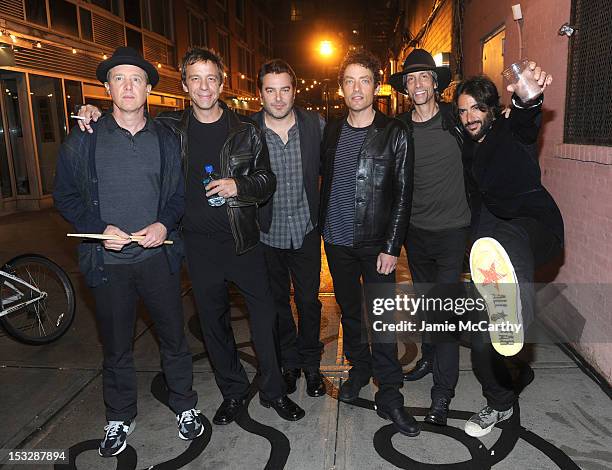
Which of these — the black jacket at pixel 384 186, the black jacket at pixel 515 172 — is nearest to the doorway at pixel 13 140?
the black jacket at pixel 384 186

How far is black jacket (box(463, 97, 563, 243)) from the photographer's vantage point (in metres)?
2.85

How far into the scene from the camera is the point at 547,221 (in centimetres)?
287

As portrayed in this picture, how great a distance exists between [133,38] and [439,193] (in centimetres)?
1615

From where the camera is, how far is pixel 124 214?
296cm

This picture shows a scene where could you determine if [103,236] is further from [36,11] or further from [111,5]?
[111,5]

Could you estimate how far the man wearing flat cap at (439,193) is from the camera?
10.8 ft

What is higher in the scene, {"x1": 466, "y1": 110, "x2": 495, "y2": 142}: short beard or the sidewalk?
{"x1": 466, "y1": 110, "x2": 495, "y2": 142}: short beard

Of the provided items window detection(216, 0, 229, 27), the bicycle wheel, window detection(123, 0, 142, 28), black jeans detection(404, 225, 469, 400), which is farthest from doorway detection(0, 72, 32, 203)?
window detection(216, 0, 229, 27)

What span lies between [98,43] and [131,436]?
14.1 m

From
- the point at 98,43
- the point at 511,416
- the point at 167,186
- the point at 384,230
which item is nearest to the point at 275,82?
the point at 167,186

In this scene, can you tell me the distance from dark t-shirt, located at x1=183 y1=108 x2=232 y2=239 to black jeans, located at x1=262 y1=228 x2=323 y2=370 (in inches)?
18.3

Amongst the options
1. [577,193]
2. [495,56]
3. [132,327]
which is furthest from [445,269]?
[495,56]

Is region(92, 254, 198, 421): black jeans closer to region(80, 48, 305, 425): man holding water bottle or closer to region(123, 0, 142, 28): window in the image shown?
region(80, 48, 305, 425): man holding water bottle

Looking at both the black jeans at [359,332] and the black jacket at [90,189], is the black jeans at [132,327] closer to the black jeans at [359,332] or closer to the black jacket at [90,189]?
the black jacket at [90,189]
